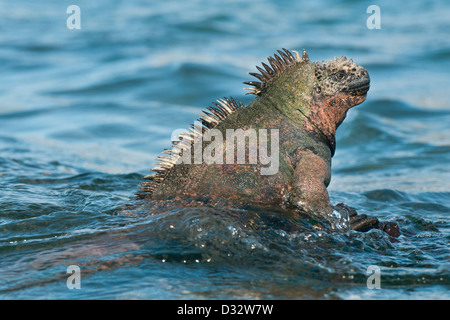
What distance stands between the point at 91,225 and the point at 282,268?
6.31 feet

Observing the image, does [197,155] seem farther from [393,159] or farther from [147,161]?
[393,159]

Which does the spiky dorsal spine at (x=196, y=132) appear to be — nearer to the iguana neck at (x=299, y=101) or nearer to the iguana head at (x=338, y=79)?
the iguana neck at (x=299, y=101)

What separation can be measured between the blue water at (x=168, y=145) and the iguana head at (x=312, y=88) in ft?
3.69

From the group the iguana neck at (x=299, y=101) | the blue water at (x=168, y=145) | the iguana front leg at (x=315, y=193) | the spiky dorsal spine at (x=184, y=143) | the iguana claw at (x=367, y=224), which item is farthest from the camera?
the iguana neck at (x=299, y=101)

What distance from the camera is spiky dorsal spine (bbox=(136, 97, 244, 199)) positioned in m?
5.68

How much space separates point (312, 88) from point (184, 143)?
137 cm

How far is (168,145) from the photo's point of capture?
1101 cm

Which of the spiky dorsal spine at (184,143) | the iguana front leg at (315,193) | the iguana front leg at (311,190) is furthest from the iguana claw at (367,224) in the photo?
the spiky dorsal spine at (184,143)

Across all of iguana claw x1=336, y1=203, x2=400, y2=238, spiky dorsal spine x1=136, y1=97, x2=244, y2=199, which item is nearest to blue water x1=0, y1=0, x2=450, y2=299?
iguana claw x1=336, y1=203, x2=400, y2=238

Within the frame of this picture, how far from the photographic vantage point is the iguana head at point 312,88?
231 inches

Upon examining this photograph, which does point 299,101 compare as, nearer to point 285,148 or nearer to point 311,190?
point 285,148

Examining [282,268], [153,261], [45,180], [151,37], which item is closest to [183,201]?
[153,261]

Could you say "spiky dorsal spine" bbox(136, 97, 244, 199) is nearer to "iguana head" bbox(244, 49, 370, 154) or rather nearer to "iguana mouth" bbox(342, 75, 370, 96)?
"iguana head" bbox(244, 49, 370, 154)

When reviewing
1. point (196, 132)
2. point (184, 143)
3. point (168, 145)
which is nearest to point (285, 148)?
point (196, 132)
